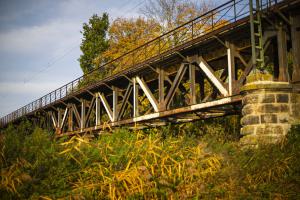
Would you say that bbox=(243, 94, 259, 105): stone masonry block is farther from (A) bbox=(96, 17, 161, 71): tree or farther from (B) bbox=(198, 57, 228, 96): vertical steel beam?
(A) bbox=(96, 17, 161, 71): tree

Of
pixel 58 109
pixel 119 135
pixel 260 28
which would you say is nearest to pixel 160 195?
pixel 119 135

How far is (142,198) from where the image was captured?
5.94 metres

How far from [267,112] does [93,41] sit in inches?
1410

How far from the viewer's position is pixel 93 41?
43.7 meters

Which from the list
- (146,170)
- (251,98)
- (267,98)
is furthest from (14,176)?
(267,98)

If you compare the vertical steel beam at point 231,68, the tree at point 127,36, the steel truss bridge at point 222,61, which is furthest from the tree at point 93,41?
the vertical steel beam at point 231,68

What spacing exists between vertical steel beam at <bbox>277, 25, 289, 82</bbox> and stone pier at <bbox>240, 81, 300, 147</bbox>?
318 mm

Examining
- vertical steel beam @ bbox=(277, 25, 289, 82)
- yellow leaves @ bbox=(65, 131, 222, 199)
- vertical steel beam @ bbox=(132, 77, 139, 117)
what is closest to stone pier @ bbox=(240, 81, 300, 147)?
vertical steel beam @ bbox=(277, 25, 289, 82)

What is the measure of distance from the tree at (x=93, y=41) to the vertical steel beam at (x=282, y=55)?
105 feet

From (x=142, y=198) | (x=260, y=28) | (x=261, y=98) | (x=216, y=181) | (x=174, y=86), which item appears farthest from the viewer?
(x=174, y=86)

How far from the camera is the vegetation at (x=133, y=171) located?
19.6 ft

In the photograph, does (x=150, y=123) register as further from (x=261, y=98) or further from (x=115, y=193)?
(x=115, y=193)

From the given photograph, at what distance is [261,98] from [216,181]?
169 inches

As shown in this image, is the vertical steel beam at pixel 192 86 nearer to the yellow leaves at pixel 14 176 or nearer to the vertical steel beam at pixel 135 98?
the vertical steel beam at pixel 135 98
